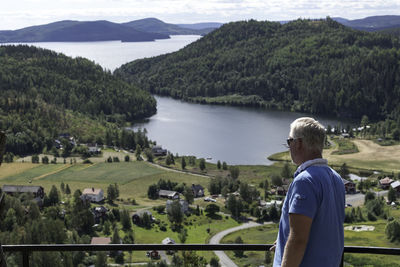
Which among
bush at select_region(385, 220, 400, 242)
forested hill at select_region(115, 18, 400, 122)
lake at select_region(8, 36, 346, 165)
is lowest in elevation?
lake at select_region(8, 36, 346, 165)

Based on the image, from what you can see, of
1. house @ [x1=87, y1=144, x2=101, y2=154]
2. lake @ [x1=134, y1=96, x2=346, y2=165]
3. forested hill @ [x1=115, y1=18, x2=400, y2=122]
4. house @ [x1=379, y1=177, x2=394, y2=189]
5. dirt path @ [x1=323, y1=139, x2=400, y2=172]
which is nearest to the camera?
house @ [x1=379, y1=177, x2=394, y2=189]

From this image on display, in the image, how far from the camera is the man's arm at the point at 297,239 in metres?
1.94

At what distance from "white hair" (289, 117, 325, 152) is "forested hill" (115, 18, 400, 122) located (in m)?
78.3

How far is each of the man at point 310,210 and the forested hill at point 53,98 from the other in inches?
2124

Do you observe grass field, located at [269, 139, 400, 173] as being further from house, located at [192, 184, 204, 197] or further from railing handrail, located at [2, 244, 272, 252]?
railing handrail, located at [2, 244, 272, 252]

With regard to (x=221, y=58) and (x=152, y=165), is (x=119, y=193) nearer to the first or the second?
(x=152, y=165)

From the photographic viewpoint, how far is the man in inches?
76.6

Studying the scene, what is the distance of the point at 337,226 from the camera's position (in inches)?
81.3

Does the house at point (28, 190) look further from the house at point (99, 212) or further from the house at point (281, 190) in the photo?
the house at point (281, 190)

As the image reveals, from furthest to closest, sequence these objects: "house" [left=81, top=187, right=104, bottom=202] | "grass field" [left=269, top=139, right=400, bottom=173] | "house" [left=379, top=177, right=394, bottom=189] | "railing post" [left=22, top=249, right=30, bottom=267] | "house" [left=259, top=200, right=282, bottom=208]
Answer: "grass field" [left=269, top=139, right=400, bottom=173], "house" [left=379, top=177, right=394, bottom=189], "house" [left=81, top=187, right=104, bottom=202], "house" [left=259, top=200, right=282, bottom=208], "railing post" [left=22, top=249, right=30, bottom=267]

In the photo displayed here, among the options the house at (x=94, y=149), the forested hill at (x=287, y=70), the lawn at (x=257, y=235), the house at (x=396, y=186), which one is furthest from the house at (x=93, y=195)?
the forested hill at (x=287, y=70)

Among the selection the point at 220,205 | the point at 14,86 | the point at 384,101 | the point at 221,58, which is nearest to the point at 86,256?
the point at 220,205

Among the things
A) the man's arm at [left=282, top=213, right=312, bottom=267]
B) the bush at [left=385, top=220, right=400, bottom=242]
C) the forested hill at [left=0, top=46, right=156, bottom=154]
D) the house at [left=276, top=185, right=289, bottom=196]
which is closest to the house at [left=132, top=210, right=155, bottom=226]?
the house at [left=276, top=185, right=289, bottom=196]

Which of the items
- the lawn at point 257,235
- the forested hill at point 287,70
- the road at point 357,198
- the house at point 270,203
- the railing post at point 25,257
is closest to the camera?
the railing post at point 25,257
